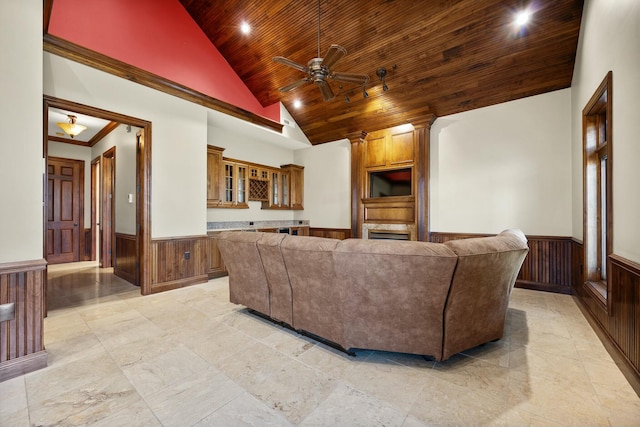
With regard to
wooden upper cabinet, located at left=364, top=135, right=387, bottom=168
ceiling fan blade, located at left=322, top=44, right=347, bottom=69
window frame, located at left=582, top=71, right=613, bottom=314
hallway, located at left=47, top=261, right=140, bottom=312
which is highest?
ceiling fan blade, located at left=322, top=44, right=347, bottom=69

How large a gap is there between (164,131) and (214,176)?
1.28 metres

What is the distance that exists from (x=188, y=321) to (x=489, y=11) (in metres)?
5.17

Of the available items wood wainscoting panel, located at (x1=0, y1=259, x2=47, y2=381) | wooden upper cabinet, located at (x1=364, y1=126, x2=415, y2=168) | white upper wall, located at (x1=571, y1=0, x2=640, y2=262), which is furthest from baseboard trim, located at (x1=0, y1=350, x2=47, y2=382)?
wooden upper cabinet, located at (x1=364, y1=126, x2=415, y2=168)

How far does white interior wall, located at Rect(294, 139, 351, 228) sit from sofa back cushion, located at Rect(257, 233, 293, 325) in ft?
12.3

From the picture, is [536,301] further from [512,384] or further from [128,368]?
[128,368]

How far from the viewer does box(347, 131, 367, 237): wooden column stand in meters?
5.80

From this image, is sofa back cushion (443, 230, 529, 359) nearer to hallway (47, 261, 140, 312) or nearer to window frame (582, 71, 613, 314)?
window frame (582, 71, 613, 314)

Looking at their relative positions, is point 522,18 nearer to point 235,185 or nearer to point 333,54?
point 333,54

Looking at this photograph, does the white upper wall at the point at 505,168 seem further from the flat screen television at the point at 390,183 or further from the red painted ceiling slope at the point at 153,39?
the red painted ceiling slope at the point at 153,39

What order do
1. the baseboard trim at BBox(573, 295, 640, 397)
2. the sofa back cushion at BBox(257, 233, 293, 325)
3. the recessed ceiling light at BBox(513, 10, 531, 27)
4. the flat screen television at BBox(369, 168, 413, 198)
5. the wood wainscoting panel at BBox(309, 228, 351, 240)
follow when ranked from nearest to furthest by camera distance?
the baseboard trim at BBox(573, 295, 640, 397), the sofa back cushion at BBox(257, 233, 293, 325), the recessed ceiling light at BBox(513, 10, 531, 27), the flat screen television at BBox(369, 168, 413, 198), the wood wainscoting panel at BBox(309, 228, 351, 240)

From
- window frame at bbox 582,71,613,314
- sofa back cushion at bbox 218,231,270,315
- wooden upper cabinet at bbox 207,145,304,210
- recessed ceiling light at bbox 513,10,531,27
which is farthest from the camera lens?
wooden upper cabinet at bbox 207,145,304,210

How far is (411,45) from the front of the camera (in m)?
4.01

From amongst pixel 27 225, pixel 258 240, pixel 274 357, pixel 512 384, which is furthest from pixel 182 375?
pixel 512 384

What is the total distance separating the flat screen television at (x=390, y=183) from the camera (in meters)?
5.35
